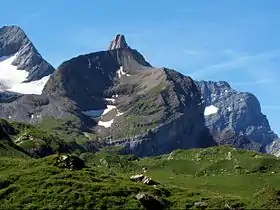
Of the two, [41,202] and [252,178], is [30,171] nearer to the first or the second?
[41,202]

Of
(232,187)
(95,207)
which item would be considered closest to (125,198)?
(95,207)


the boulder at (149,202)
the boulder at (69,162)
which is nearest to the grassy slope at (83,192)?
the boulder at (149,202)

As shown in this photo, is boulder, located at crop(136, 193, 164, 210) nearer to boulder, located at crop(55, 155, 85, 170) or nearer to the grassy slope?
the grassy slope

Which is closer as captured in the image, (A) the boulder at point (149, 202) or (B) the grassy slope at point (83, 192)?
(A) the boulder at point (149, 202)

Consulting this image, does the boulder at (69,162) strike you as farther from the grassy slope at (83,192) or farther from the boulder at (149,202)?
the boulder at (149,202)

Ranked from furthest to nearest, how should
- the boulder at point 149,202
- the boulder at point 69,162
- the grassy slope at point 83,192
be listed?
1. the boulder at point 69,162
2. the grassy slope at point 83,192
3. the boulder at point 149,202

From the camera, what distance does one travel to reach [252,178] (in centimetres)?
14175

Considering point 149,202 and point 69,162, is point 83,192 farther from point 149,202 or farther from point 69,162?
point 69,162

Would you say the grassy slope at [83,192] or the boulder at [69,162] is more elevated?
the boulder at [69,162]

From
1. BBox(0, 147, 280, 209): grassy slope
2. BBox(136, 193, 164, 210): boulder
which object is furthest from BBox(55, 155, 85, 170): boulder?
BBox(136, 193, 164, 210): boulder

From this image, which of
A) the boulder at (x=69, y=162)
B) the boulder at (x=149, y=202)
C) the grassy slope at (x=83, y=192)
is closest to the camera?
the boulder at (x=149, y=202)

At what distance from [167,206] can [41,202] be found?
11618 millimetres

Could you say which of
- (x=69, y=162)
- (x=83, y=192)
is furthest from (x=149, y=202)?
(x=69, y=162)

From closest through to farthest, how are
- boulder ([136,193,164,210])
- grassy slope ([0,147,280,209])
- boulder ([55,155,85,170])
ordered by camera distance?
1. boulder ([136,193,164,210])
2. grassy slope ([0,147,280,209])
3. boulder ([55,155,85,170])
